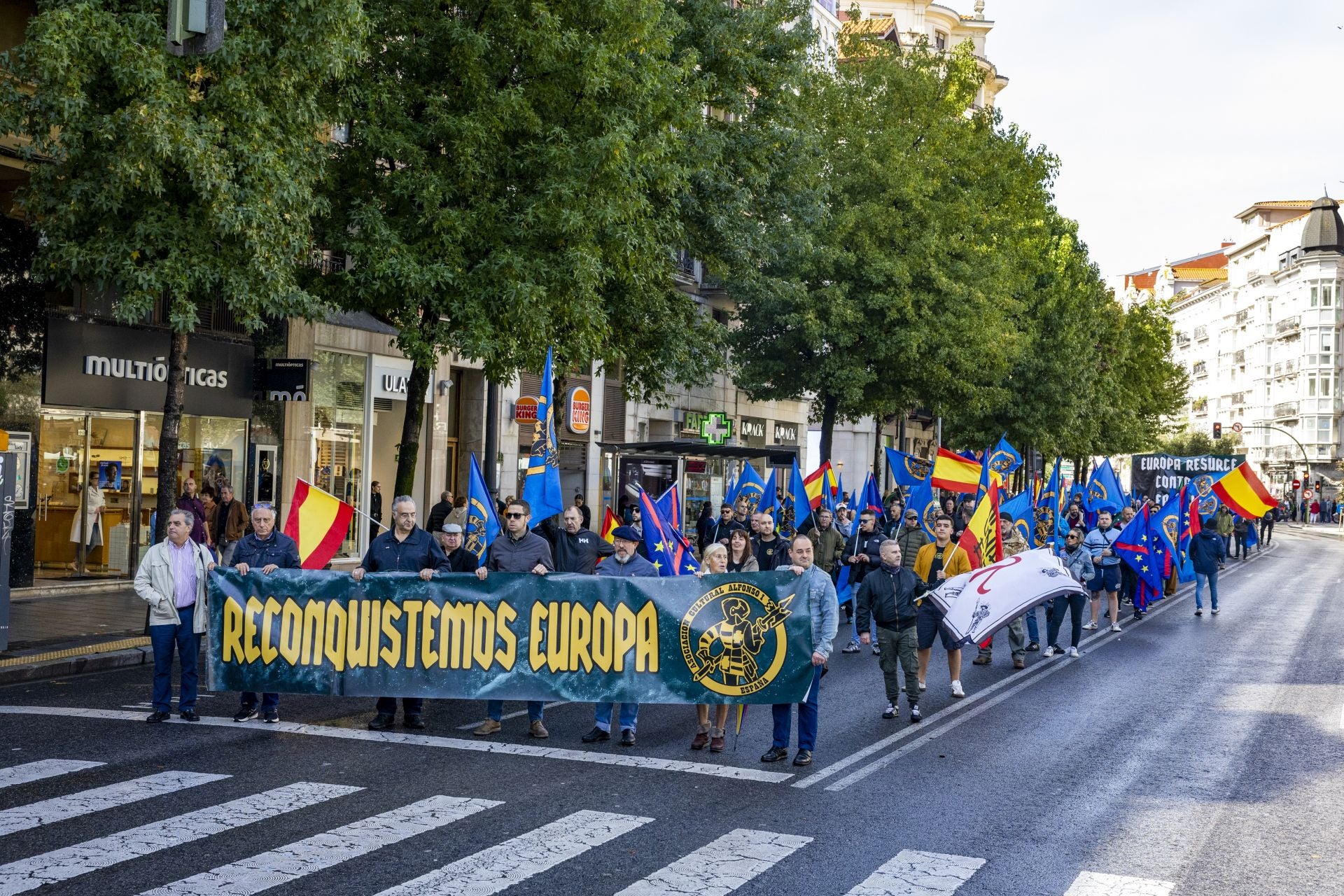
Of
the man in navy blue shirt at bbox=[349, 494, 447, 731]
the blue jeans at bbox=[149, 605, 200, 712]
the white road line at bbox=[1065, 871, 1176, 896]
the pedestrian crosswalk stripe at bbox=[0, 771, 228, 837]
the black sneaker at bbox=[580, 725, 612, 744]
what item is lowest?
the white road line at bbox=[1065, 871, 1176, 896]

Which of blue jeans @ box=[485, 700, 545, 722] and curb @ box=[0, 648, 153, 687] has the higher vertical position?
blue jeans @ box=[485, 700, 545, 722]

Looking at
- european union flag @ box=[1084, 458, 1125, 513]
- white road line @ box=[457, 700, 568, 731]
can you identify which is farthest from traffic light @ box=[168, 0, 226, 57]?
european union flag @ box=[1084, 458, 1125, 513]

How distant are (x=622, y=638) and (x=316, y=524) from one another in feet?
11.5

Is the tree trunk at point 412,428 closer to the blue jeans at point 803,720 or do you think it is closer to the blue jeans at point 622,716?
the blue jeans at point 622,716

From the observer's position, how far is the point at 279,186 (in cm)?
1535

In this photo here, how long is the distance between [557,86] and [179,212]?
540 centimetres

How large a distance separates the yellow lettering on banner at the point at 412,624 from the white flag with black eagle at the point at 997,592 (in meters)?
4.82

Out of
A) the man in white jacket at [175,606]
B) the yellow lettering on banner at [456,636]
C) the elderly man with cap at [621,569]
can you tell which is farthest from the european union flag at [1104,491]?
the man in white jacket at [175,606]

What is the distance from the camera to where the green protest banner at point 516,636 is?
10359 mm

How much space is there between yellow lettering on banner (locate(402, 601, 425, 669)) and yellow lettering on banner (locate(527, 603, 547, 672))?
90 centimetres

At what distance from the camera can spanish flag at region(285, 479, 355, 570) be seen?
490 inches

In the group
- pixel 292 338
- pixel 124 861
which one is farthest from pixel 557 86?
pixel 124 861

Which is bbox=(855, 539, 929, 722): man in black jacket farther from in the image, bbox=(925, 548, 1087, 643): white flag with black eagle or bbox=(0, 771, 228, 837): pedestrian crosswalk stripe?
bbox=(0, 771, 228, 837): pedestrian crosswalk stripe

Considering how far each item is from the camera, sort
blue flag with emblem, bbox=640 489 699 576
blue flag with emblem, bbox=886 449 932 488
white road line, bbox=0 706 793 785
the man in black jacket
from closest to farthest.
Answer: white road line, bbox=0 706 793 785 → the man in black jacket → blue flag with emblem, bbox=640 489 699 576 → blue flag with emblem, bbox=886 449 932 488
